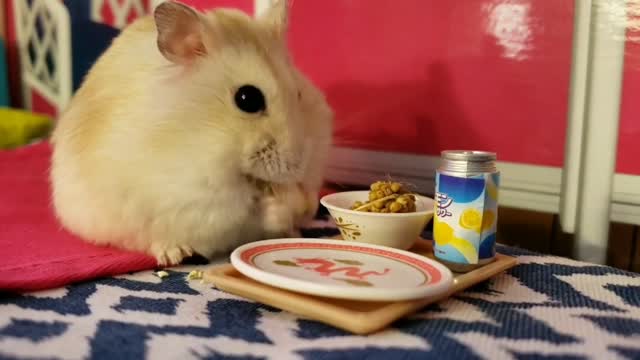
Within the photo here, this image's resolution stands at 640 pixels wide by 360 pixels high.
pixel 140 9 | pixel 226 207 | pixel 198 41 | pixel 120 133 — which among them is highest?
pixel 140 9

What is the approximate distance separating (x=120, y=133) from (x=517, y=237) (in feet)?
2.81

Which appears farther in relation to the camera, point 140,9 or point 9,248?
point 140,9

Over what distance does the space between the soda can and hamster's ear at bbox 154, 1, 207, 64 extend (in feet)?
1.39

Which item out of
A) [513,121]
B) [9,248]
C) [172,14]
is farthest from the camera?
[513,121]

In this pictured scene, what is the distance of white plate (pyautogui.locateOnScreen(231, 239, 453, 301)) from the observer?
0.71 meters

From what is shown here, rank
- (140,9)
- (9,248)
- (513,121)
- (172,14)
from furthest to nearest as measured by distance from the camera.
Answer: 1. (140,9)
2. (513,121)
3. (9,248)
4. (172,14)

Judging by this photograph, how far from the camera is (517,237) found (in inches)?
52.4

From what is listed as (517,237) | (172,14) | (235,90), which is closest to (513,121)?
(517,237)

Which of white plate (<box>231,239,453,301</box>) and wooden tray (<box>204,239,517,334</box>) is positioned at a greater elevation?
white plate (<box>231,239,453,301</box>)

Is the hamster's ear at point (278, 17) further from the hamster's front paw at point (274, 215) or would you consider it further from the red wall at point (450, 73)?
the red wall at point (450, 73)

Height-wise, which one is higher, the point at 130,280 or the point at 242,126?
the point at 242,126

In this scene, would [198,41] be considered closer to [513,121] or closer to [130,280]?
[130,280]

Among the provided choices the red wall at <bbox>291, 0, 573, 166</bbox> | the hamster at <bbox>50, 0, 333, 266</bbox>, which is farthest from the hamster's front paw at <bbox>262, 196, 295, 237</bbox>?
the red wall at <bbox>291, 0, 573, 166</bbox>

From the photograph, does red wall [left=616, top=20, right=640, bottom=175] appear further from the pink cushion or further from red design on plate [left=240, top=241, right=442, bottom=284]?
the pink cushion
